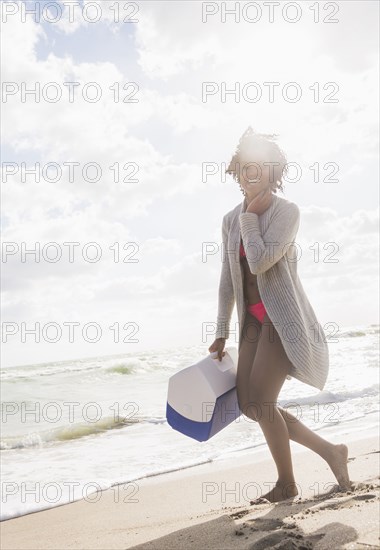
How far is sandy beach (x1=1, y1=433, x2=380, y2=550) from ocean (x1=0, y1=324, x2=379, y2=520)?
0.32 metres

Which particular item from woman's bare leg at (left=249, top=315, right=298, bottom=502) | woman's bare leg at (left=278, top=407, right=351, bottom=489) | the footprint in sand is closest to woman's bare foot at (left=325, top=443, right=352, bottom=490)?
woman's bare leg at (left=278, top=407, right=351, bottom=489)

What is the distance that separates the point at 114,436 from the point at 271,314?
16.2 ft

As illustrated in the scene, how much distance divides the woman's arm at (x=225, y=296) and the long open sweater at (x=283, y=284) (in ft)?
0.41

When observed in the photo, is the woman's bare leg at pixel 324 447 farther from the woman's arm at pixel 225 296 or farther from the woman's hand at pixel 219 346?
the woman's arm at pixel 225 296

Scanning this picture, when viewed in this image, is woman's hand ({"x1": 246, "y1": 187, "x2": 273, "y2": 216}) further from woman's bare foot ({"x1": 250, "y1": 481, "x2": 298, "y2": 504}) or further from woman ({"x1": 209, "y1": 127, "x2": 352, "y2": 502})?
woman's bare foot ({"x1": 250, "y1": 481, "x2": 298, "y2": 504})

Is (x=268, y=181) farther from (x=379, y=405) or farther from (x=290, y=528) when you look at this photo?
(x=379, y=405)

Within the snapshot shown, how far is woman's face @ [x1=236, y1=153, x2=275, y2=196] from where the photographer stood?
317cm

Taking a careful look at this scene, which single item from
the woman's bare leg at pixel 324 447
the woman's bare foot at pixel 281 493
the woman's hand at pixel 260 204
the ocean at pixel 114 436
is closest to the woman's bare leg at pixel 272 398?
the woman's bare foot at pixel 281 493

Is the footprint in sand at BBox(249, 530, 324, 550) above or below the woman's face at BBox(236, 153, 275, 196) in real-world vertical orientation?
below

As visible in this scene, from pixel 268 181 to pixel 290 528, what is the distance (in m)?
1.79

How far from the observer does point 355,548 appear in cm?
187

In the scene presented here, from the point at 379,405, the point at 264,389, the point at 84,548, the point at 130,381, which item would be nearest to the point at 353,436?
the point at 379,405

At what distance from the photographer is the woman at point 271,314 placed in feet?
9.72

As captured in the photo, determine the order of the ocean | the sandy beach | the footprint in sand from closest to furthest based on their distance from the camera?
the footprint in sand < the sandy beach < the ocean
